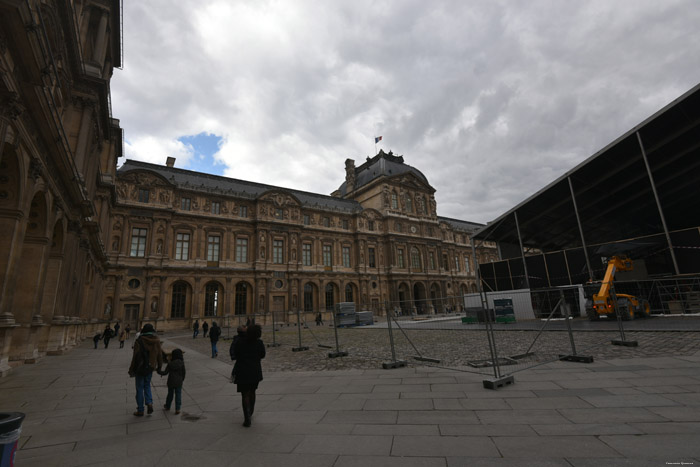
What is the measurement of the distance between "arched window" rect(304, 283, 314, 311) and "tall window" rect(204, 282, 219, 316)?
428 inches

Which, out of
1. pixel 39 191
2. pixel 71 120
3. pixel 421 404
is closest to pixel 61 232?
pixel 39 191

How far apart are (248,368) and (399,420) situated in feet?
8.03

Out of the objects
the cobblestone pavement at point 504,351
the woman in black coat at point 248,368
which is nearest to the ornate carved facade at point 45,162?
the woman in black coat at point 248,368

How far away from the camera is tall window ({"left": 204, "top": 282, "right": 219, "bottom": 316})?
3591 cm

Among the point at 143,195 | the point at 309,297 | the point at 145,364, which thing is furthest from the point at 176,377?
the point at 309,297

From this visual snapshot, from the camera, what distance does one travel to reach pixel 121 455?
4.06 meters

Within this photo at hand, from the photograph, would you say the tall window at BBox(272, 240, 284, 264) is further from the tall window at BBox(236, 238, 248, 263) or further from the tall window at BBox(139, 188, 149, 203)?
the tall window at BBox(139, 188, 149, 203)

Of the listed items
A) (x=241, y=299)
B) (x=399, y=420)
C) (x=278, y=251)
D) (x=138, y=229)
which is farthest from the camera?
(x=278, y=251)

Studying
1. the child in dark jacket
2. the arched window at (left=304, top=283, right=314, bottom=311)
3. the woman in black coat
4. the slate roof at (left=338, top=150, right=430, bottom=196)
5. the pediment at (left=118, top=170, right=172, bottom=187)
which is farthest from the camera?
the slate roof at (left=338, top=150, right=430, bottom=196)

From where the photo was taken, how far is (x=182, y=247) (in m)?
35.7

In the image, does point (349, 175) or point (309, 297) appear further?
point (349, 175)

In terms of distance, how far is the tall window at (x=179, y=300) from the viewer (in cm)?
3416

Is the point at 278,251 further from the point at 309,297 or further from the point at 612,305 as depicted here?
the point at 612,305

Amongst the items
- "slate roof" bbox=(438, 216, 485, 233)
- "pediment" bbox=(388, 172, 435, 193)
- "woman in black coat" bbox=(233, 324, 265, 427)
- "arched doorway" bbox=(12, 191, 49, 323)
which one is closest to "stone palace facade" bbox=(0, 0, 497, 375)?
"arched doorway" bbox=(12, 191, 49, 323)
